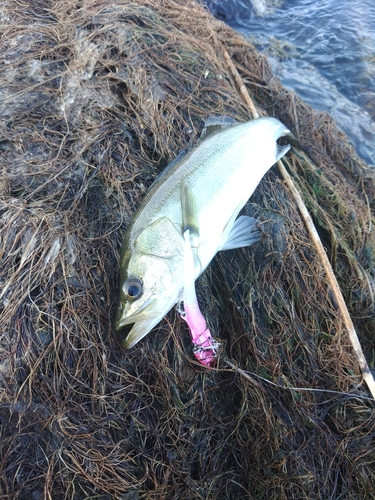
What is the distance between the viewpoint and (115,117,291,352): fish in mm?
2533

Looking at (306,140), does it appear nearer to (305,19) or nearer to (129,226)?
(129,226)

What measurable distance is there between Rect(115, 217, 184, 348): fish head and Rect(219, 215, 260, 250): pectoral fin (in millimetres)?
471

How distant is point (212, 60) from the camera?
4.28 m

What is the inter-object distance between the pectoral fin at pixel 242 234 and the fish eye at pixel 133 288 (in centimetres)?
75

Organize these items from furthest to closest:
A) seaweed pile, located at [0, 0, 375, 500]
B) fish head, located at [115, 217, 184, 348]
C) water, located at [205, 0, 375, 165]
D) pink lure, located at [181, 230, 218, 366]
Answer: water, located at [205, 0, 375, 165]
pink lure, located at [181, 230, 218, 366]
fish head, located at [115, 217, 184, 348]
seaweed pile, located at [0, 0, 375, 500]

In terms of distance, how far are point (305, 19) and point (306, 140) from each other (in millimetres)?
5938

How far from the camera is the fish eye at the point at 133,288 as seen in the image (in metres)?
2.50

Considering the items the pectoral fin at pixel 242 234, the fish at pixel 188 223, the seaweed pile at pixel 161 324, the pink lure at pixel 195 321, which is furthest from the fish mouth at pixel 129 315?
the pectoral fin at pixel 242 234

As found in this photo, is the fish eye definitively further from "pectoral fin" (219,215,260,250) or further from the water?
the water

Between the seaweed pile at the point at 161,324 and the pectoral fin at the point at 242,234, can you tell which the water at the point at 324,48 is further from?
the pectoral fin at the point at 242,234

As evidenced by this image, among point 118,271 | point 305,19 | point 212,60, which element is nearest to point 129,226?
point 118,271

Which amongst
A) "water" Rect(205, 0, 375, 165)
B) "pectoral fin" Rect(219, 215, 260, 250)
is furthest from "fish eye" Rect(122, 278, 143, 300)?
"water" Rect(205, 0, 375, 165)

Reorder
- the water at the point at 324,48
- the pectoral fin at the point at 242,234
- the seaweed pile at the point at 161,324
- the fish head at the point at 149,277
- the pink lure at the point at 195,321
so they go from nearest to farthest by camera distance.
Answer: the seaweed pile at the point at 161,324 → the fish head at the point at 149,277 → the pink lure at the point at 195,321 → the pectoral fin at the point at 242,234 → the water at the point at 324,48

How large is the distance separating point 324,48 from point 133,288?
7.80m
